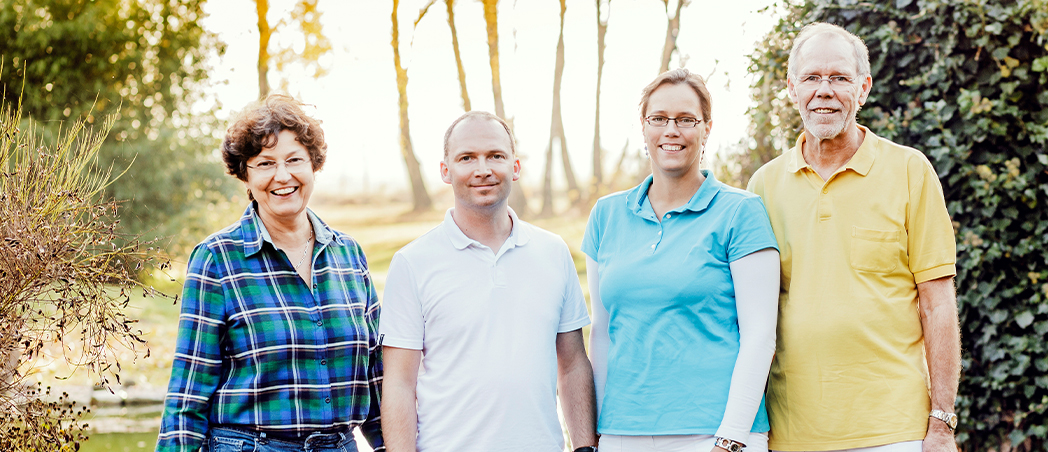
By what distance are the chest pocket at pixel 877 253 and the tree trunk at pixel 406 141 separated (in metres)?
6.01

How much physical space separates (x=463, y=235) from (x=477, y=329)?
26 centimetres

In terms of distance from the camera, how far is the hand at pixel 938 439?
192 centimetres

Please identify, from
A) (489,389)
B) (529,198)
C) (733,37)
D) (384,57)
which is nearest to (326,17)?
(384,57)

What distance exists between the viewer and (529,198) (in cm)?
836

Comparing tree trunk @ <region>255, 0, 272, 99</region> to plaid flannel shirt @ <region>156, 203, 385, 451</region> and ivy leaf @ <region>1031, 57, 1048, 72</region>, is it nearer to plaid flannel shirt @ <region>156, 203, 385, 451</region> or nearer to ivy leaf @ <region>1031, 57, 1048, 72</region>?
plaid flannel shirt @ <region>156, 203, 385, 451</region>

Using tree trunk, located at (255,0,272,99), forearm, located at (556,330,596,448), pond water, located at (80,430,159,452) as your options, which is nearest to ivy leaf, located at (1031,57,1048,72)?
forearm, located at (556,330,596,448)

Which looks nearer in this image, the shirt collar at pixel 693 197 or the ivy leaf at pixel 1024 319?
the shirt collar at pixel 693 197

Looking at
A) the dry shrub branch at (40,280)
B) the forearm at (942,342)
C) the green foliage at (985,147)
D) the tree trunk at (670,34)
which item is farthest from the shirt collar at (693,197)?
the tree trunk at (670,34)

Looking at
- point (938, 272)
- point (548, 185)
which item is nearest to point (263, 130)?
point (938, 272)

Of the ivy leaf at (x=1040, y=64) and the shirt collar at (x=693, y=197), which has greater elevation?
the ivy leaf at (x=1040, y=64)

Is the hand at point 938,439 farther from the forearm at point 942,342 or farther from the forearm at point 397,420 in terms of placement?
the forearm at point 397,420

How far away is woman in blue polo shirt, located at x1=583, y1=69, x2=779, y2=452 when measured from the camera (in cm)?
186

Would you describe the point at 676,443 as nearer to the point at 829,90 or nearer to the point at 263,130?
the point at 829,90

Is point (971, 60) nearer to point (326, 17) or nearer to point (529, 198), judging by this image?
point (529, 198)
